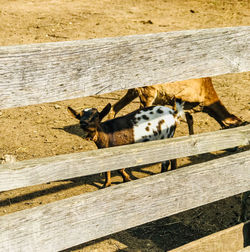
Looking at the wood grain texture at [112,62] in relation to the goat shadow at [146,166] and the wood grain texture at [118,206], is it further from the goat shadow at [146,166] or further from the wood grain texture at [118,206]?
the goat shadow at [146,166]

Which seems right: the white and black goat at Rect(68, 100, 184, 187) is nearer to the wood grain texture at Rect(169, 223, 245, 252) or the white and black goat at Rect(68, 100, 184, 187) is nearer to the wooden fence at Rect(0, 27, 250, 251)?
the wood grain texture at Rect(169, 223, 245, 252)

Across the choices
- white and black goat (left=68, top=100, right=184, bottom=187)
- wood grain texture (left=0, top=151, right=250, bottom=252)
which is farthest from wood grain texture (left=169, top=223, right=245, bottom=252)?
white and black goat (left=68, top=100, right=184, bottom=187)

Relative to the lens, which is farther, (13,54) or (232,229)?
(232,229)

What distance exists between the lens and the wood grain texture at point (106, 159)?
2086mm

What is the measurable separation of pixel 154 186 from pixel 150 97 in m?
4.02

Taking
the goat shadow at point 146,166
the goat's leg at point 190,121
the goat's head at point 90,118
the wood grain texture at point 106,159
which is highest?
the wood grain texture at point 106,159

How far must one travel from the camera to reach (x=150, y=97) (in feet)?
21.0

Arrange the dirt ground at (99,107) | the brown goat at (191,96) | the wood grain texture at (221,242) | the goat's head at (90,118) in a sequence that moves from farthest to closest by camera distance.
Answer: the brown goat at (191,96) < the goat's head at (90,118) < the dirt ground at (99,107) < the wood grain texture at (221,242)

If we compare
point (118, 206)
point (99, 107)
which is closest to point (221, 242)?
point (118, 206)

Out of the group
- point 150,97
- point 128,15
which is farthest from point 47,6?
point 150,97

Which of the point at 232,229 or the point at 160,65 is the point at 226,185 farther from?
the point at 160,65

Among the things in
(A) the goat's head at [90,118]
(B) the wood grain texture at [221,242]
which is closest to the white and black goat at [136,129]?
(A) the goat's head at [90,118]

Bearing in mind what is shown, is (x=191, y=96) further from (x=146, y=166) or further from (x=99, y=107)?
(x=99, y=107)

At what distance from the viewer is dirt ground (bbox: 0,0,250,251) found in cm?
432
